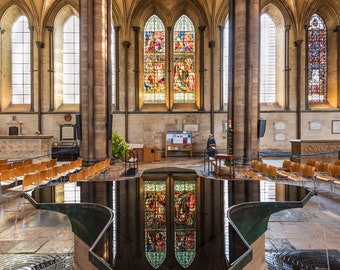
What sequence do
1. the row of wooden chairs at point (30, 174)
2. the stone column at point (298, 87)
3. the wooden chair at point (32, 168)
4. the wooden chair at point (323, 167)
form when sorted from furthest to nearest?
the stone column at point (298, 87)
the wooden chair at point (323, 167)
the wooden chair at point (32, 168)
the row of wooden chairs at point (30, 174)

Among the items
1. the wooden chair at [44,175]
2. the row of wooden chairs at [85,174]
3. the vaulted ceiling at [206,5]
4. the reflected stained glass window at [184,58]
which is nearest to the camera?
the row of wooden chairs at [85,174]

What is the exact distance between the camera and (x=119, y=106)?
57.6 feet

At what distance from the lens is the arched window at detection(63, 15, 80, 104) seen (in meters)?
18.3

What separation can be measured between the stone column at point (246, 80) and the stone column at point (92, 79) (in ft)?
19.5

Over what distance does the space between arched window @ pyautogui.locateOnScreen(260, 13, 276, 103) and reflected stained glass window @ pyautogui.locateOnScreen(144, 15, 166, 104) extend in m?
7.29

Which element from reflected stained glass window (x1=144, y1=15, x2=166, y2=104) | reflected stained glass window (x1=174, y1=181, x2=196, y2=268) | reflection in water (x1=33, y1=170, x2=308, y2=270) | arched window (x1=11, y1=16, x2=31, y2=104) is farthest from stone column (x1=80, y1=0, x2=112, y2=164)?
arched window (x1=11, y1=16, x2=31, y2=104)

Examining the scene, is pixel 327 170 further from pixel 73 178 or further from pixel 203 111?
pixel 203 111

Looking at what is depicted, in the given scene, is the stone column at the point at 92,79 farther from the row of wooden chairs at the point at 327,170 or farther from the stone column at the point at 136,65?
the row of wooden chairs at the point at 327,170

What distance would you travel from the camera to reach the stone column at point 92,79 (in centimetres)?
1075

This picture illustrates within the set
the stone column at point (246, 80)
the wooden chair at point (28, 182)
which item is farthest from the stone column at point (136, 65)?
the wooden chair at point (28, 182)

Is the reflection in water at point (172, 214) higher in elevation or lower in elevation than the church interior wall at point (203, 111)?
lower

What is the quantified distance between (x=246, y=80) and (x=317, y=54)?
34.4 ft

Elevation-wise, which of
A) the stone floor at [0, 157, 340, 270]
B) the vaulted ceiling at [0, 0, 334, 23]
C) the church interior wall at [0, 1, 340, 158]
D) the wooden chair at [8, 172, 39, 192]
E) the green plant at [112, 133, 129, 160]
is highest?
the vaulted ceiling at [0, 0, 334, 23]

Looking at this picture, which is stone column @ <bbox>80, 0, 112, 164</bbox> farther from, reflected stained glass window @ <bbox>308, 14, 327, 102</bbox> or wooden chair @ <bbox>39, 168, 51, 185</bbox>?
reflected stained glass window @ <bbox>308, 14, 327, 102</bbox>
